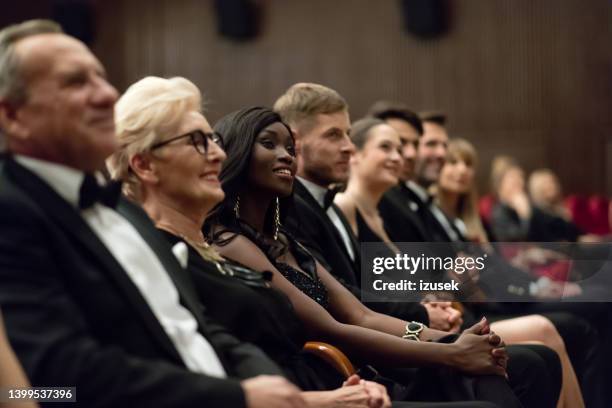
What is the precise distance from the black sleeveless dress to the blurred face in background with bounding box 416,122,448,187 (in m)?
3.33

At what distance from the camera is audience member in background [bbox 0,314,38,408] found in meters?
1.71

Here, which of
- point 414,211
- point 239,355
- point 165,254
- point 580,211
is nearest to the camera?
point 165,254

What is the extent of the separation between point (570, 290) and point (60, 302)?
3.50 meters

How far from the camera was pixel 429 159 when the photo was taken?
233 inches

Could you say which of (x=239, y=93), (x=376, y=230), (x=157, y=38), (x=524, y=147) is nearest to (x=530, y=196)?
(x=524, y=147)

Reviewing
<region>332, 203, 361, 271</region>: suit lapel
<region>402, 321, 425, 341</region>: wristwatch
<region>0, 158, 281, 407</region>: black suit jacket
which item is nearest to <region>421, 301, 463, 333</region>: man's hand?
<region>332, 203, 361, 271</region>: suit lapel

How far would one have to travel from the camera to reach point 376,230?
172 inches

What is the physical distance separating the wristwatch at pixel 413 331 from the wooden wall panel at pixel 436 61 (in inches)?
286

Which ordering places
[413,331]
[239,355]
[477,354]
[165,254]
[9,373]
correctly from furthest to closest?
[413,331] < [477,354] < [239,355] < [165,254] < [9,373]

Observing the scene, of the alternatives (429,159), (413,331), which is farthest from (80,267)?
(429,159)

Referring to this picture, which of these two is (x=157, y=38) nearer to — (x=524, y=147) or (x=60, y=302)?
(x=524, y=147)

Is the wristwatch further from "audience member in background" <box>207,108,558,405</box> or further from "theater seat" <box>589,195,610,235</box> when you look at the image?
"theater seat" <box>589,195,610,235</box>

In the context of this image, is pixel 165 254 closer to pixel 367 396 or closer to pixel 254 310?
pixel 254 310

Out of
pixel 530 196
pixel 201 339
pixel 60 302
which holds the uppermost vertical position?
pixel 60 302
